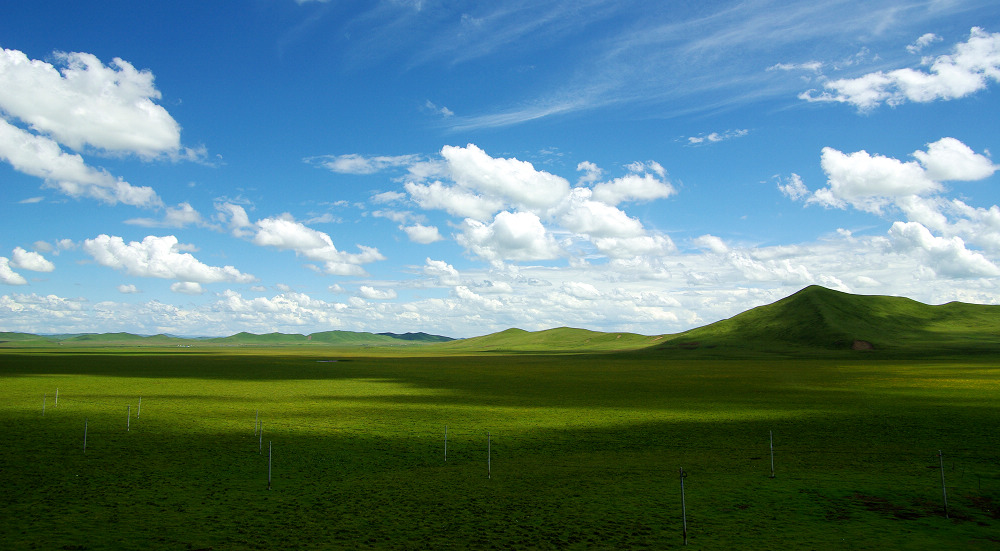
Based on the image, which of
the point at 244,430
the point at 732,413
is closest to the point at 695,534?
the point at 244,430

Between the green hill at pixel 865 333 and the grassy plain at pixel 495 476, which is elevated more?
the green hill at pixel 865 333

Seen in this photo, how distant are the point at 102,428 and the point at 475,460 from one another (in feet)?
66.5

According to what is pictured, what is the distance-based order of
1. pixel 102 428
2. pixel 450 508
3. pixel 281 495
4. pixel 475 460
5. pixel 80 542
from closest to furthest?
pixel 80 542
pixel 450 508
pixel 281 495
pixel 475 460
pixel 102 428

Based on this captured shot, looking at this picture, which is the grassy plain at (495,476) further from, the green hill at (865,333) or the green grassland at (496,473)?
the green hill at (865,333)

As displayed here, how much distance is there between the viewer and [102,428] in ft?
97.9

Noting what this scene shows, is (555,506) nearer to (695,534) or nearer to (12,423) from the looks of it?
(695,534)

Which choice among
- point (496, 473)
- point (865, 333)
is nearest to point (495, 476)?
point (496, 473)

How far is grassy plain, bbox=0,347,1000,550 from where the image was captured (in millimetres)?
14594

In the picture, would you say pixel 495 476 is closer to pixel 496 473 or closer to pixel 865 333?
pixel 496 473

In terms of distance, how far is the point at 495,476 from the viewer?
20.9 meters

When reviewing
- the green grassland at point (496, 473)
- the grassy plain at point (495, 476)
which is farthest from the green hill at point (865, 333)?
the grassy plain at point (495, 476)

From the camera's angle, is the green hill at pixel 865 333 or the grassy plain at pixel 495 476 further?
the green hill at pixel 865 333

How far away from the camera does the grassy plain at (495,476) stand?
575 inches

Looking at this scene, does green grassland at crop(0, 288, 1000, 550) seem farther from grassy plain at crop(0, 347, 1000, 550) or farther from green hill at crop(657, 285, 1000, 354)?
green hill at crop(657, 285, 1000, 354)
